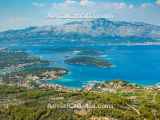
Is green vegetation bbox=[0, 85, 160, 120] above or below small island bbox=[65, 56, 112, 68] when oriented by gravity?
above

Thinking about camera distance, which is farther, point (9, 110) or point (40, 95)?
point (40, 95)

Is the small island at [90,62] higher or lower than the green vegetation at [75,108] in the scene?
lower

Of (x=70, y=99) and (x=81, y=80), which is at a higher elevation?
(x=70, y=99)

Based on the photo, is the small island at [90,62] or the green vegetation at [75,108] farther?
the small island at [90,62]

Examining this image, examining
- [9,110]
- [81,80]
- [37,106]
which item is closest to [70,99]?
[37,106]

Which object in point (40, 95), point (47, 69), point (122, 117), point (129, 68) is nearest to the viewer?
point (122, 117)

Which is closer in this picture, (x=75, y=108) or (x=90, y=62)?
(x=75, y=108)

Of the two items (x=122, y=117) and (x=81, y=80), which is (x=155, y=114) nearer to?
(x=122, y=117)

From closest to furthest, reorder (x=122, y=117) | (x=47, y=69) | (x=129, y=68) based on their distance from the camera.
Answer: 1. (x=122, y=117)
2. (x=47, y=69)
3. (x=129, y=68)

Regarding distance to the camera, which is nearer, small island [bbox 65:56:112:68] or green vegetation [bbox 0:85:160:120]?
green vegetation [bbox 0:85:160:120]

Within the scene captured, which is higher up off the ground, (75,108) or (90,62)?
(75,108)
